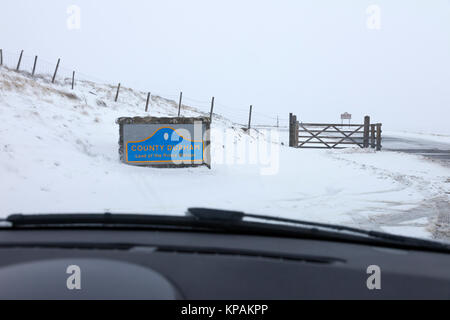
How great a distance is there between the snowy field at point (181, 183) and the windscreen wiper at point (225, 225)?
122 inches

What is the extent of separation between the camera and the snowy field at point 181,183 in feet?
18.8

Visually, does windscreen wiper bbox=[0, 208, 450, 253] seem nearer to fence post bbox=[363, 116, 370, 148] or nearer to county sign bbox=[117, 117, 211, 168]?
county sign bbox=[117, 117, 211, 168]

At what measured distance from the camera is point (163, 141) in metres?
9.82

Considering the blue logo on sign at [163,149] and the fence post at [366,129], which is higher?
the fence post at [366,129]

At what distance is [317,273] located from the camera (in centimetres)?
134

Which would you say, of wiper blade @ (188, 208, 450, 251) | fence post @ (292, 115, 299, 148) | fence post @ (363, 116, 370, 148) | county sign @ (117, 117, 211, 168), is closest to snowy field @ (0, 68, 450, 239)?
county sign @ (117, 117, 211, 168)

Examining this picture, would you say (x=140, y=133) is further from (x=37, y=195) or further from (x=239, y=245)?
(x=239, y=245)

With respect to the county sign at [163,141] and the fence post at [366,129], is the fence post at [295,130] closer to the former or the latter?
the fence post at [366,129]

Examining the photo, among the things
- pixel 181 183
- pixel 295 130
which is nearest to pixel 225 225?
pixel 181 183

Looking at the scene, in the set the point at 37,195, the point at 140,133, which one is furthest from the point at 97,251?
the point at 140,133

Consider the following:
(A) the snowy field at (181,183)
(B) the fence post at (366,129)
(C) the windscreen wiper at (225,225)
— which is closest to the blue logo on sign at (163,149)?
(A) the snowy field at (181,183)

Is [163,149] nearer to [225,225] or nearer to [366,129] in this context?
[225,225]

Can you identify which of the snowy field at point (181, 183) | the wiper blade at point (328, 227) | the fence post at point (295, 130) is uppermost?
the fence post at point (295, 130)
